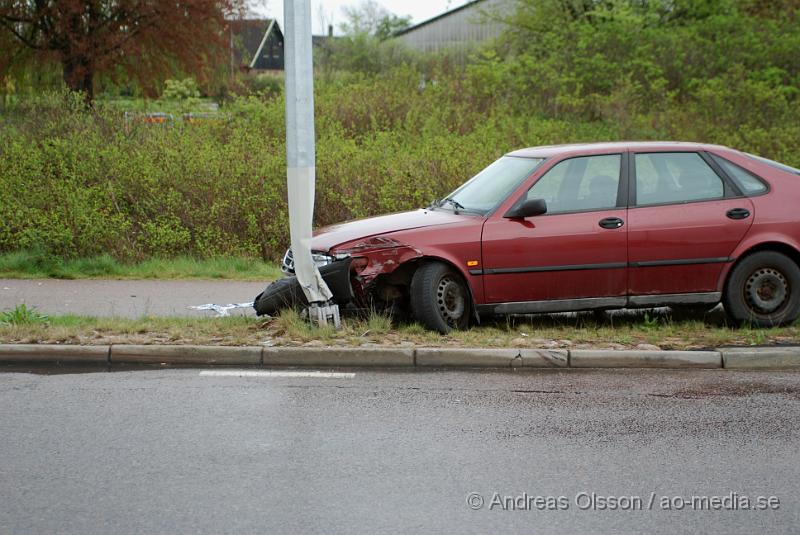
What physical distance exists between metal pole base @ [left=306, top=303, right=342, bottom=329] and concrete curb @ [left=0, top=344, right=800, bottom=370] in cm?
63

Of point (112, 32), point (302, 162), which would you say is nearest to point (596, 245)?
point (302, 162)

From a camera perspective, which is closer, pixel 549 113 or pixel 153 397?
pixel 153 397

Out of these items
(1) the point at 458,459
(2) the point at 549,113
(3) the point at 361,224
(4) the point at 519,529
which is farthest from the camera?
(2) the point at 549,113

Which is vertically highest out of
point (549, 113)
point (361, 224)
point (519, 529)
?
point (549, 113)

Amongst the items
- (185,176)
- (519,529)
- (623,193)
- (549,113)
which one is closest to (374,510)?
(519,529)

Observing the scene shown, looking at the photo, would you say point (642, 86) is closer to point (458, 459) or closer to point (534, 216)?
point (534, 216)

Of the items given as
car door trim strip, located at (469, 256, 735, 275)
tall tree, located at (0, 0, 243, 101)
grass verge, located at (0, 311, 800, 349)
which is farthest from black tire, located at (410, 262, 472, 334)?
tall tree, located at (0, 0, 243, 101)

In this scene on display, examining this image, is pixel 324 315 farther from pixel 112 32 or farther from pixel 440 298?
pixel 112 32

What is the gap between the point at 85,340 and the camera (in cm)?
844

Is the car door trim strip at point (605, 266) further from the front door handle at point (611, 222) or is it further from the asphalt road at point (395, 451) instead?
the asphalt road at point (395, 451)

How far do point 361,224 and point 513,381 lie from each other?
8.27ft

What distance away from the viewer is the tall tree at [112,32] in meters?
19.0

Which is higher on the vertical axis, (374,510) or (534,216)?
(534,216)

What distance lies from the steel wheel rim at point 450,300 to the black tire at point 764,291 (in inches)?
95.1
